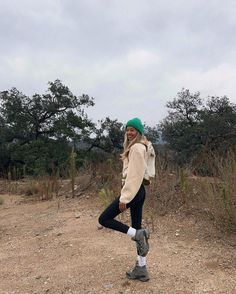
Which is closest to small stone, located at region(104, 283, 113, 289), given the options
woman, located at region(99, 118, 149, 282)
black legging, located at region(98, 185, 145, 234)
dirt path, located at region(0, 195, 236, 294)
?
dirt path, located at region(0, 195, 236, 294)

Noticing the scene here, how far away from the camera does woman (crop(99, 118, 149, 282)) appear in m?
3.32

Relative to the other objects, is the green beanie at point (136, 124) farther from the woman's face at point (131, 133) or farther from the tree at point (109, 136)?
the tree at point (109, 136)

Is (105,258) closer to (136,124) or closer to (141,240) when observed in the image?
(141,240)

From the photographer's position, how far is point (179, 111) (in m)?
21.9

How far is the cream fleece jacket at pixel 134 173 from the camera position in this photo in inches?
130

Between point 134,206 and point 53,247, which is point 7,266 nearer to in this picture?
point 53,247

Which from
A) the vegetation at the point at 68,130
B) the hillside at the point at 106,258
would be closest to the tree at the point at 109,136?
the vegetation at the point at 68,130

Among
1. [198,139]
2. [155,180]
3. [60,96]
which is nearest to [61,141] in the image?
[60,96]

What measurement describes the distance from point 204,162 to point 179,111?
16.1 metres

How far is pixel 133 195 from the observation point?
3312 mm

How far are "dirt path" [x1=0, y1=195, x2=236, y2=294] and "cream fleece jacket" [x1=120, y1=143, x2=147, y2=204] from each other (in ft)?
2.87

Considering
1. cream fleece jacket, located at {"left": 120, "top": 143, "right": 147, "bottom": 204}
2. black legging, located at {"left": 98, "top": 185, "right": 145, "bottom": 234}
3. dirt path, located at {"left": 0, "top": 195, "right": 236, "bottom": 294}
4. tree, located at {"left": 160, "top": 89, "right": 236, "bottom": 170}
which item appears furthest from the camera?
tree, located at {"left": 160, "top": 89, "right": 236, "bottom": 170}

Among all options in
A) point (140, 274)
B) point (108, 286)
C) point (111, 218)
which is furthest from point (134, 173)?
point (108, 286)

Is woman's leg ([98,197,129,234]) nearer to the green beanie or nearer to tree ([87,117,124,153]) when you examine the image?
the green beanie
